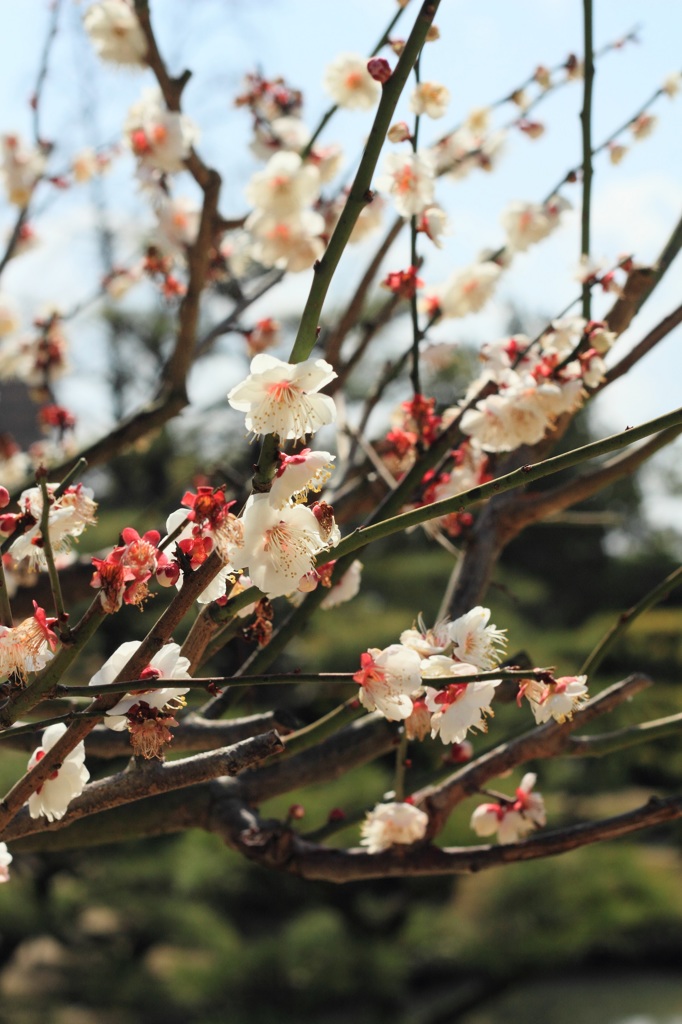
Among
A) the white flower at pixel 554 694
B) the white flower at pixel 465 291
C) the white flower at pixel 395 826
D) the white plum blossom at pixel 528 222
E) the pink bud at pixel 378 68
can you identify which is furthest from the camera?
the white plum blossom at pixel 528 222

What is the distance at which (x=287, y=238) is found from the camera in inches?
58.2

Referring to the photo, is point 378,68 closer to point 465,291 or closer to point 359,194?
point 359,194

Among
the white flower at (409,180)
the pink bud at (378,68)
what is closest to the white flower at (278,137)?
the white flower at (409,180)

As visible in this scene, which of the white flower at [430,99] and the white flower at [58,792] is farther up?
the white flower at [430,99]

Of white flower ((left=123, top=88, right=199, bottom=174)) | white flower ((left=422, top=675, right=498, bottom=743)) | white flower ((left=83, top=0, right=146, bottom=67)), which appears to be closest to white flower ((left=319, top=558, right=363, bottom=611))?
white flower ((left=422, top=675, right=498, bottom=743))

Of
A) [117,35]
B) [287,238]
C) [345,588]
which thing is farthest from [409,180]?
[117,35]

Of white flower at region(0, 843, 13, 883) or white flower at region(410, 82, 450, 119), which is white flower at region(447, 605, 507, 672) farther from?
white flower at region(410, 82, 450, 119)

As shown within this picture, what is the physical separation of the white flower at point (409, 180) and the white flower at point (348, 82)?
1.18 feet

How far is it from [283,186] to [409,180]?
0.29 m

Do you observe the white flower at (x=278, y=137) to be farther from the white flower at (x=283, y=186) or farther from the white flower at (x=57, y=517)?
the white flower at (x=57, y=517)

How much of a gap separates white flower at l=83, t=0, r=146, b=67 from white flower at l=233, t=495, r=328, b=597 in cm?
114

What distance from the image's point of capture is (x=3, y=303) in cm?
213

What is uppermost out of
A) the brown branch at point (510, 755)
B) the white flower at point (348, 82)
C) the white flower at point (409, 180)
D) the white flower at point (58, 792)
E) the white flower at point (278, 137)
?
the white flower at point (278, 137)

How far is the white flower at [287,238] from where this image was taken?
1.44 metres
